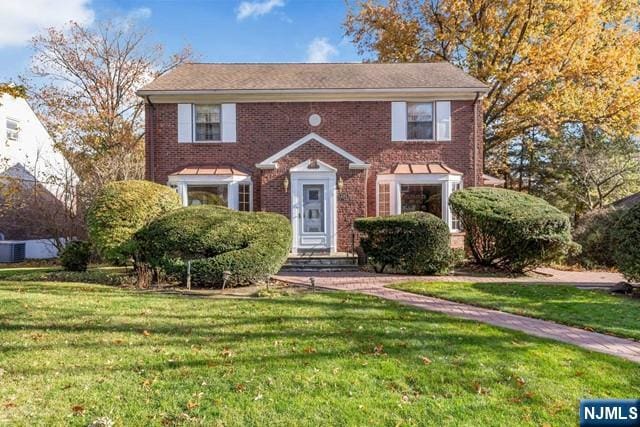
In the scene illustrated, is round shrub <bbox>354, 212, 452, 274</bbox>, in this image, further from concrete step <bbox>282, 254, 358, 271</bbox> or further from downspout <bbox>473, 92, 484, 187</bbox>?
downspout <bbox>473, 92, 484, 187</bbox>

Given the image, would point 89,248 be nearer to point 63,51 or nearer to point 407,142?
point 407,142

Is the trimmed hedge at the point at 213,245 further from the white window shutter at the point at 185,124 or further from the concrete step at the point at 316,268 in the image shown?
the white window shutter at the point at 185,124

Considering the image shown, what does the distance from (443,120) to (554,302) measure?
8.34 metres

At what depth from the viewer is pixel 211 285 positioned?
846 cm

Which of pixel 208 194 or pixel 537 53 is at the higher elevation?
pixel 537 53

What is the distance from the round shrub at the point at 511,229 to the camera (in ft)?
32.1

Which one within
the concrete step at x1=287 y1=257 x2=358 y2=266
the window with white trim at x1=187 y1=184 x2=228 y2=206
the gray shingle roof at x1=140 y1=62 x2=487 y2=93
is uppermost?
the gray shingle roof at x1=140 y1=62 x2=487 y2=93

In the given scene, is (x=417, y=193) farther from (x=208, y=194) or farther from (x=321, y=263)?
(x=208, y=194)

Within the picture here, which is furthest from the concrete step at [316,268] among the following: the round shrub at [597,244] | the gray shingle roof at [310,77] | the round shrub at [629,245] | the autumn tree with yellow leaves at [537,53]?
the autumn tree with yellow leaves at [537,53]

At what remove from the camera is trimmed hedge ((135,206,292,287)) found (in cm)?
823

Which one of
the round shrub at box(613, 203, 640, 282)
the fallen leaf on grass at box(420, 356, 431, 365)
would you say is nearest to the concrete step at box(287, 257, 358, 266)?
the round shrub at box(613, 203, 640, 282)

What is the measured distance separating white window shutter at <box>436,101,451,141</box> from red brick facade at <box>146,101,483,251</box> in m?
0.18

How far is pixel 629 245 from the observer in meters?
7.98

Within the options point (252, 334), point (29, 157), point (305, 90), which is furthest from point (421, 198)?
point (29, 157)
